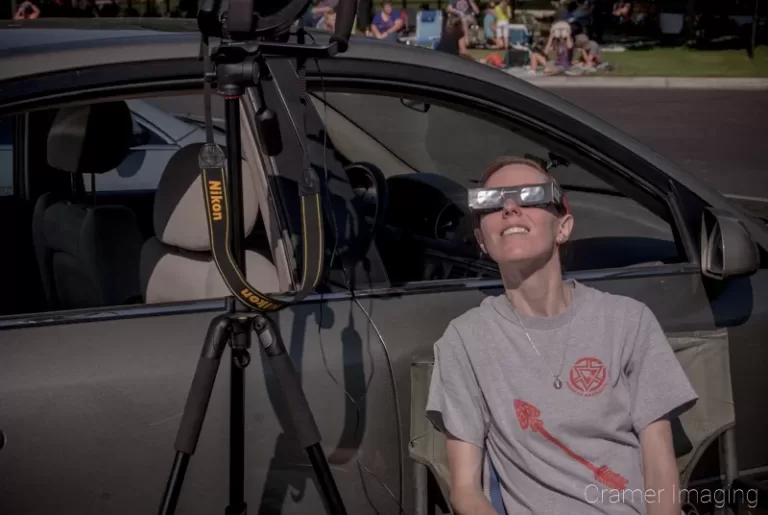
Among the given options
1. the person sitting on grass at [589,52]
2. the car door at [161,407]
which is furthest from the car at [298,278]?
the person sitting on grass at [589,52]

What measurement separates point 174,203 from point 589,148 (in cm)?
109

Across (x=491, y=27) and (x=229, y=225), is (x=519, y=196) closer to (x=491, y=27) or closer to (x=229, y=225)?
(x=229, y=225)

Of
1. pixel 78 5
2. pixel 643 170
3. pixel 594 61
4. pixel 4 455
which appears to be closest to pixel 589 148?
pixel 643 170

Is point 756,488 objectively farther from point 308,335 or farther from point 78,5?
point 78,5

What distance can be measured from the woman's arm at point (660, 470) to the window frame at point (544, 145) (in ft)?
1.68

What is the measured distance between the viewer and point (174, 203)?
266 cm

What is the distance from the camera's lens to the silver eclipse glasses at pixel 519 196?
2.36 metres

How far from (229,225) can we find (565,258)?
1148mm

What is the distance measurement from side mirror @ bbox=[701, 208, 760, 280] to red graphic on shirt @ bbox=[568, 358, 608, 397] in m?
0.56

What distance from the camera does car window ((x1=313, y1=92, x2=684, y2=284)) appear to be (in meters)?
2.74

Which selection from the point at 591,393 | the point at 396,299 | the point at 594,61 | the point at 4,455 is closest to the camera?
the point at 4,455

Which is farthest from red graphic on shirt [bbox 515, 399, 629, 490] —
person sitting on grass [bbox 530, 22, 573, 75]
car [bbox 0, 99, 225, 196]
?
person sitting on grass [bbox 530, 22, 573, 75]

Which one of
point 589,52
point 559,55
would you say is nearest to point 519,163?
point 559,55

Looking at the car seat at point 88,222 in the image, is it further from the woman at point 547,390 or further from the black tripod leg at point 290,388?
the woman at point 547,390
